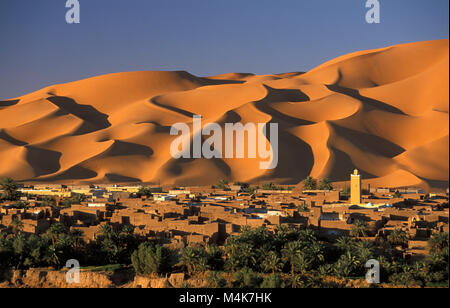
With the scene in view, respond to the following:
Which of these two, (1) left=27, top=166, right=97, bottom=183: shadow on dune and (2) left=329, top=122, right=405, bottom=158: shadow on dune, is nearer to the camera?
(1) left=27, top=166, right=97, bottom=183: shadow on dune

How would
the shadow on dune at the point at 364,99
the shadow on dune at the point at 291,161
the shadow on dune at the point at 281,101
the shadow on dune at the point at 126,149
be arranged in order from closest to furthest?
the shadow on dune at the point at 291,161 → the shadow on dune at the point at 126,149 → the shadow on dune at the point at 281,101 → the shadow on dune at the point at 364,99

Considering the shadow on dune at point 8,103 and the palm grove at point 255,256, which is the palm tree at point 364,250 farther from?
the shadow on dune at point 8,103

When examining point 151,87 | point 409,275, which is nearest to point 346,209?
point 409,275

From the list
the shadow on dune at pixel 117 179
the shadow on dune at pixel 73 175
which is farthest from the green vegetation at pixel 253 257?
the shadow on dune at pixel 73 175

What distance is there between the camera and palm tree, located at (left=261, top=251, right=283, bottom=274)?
1738cm

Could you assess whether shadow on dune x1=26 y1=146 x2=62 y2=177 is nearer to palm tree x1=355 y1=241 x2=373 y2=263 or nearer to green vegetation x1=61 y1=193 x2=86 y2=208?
green vegetation x1=61 y1=193 x2=86 y2=208

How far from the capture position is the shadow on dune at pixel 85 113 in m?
72.9

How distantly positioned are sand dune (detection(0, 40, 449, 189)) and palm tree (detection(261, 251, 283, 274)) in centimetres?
2156

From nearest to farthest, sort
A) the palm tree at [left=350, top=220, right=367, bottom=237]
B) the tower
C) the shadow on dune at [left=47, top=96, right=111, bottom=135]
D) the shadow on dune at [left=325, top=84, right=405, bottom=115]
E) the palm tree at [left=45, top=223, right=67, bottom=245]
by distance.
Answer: the palm tree at [left=350, top=220, right=367, bottom=237] < the palm tree at [left=45, top=223, right=67, bottom=245] < the tower < the shadow on dune at [left=325, top=84, right=405, bottom=115] < the shadow on dune at [left=47, top=96, right=111, bottom=135]

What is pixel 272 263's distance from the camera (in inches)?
685

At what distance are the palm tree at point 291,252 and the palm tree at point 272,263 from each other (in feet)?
0.74

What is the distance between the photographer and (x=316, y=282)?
53.9 feet

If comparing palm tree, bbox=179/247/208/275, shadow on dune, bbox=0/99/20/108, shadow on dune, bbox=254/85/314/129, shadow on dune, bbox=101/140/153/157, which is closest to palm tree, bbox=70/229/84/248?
palm tree, bbox=179/247/208/275

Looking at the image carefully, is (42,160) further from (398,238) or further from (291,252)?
(291,252)
